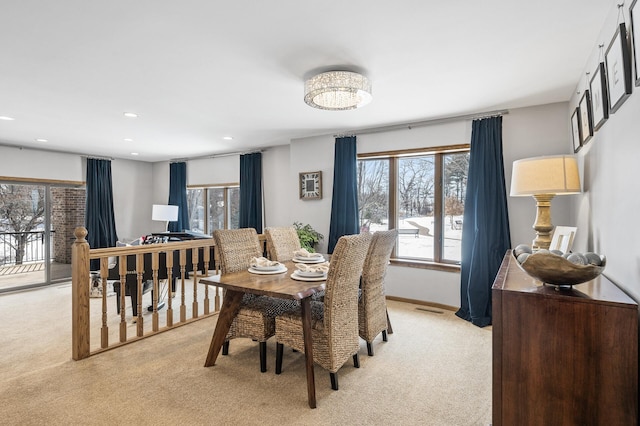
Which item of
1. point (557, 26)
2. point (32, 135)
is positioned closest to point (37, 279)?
point (32, 135)

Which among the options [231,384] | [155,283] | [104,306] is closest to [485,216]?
[231,384]

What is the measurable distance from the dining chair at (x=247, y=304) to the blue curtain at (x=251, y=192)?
283 centimetres

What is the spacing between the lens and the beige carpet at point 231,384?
1.98m

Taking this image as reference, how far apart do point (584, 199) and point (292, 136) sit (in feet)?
11.9

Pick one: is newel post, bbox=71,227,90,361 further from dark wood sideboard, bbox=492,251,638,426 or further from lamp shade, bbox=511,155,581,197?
lamp shade, bbox=511,155,581,197

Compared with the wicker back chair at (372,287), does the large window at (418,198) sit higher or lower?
higher

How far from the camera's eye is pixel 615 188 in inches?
70.8

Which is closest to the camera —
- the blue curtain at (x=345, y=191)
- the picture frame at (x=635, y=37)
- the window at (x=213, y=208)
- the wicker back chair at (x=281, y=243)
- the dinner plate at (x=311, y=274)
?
the picture frame at (x=635, y=37)

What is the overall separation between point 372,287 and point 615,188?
1.67 meters

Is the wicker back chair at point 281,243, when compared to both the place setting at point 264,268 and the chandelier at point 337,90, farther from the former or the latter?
the chandelier at point 337,90

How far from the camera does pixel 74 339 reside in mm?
2660

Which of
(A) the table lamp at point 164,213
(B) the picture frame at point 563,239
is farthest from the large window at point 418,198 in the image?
(A) the table lamp at point 164,213

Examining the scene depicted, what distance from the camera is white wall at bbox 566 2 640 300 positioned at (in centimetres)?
150

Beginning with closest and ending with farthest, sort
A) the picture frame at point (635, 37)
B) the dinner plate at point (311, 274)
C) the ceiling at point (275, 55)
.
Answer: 1. the picture frame at point (635, 37)
2. the ceiling at point (275, 55)
3. the dinner plate at point (311, 274)
